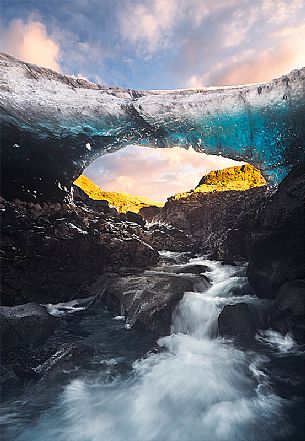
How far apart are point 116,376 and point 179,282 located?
4.89 metres

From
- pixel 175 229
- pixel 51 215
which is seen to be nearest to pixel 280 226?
pixel 51 215

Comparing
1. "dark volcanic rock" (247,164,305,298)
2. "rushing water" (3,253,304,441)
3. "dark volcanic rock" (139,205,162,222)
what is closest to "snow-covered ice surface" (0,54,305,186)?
"dark volcanic rock" (247,164,305,298)

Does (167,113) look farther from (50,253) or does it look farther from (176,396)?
(176,396)

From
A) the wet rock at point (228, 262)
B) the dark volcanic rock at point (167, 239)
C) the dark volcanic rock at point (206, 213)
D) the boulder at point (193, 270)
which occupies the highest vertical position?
the dark volcanic rock at point (206, 213)

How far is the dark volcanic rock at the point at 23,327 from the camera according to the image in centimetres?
757

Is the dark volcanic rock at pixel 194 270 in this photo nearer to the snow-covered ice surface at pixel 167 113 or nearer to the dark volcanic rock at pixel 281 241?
the dark volcanic rock at pixel 281 241

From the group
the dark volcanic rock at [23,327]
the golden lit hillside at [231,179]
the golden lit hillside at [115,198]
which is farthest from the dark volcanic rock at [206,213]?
the dark volcanic rock at [23,327]

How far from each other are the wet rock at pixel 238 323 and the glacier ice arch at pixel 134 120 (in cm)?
671

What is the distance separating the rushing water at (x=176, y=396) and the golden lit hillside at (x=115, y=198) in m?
33.3

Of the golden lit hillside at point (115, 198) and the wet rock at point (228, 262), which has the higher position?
the golden lit hillside at point (115, 198)

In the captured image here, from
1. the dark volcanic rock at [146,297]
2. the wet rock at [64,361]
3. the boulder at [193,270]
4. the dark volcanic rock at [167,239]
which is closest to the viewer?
the wet rock at [64,361]

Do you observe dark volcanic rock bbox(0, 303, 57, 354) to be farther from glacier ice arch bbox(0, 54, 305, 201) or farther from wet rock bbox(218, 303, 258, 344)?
glacier ice arch bbox(0, 54, 305, 201)

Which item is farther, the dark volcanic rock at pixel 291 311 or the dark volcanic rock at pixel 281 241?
the dark volcanic rock at pixel 281 241

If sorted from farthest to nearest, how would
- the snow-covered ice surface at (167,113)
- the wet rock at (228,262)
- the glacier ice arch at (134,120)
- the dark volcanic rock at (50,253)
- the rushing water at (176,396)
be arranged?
the wet rock at (228,262), the dark volcanic rock at (50,253), the glacier ice arch at (134,120), the snow-covered ice surface at (167,113), the rushing water at (176,396)
